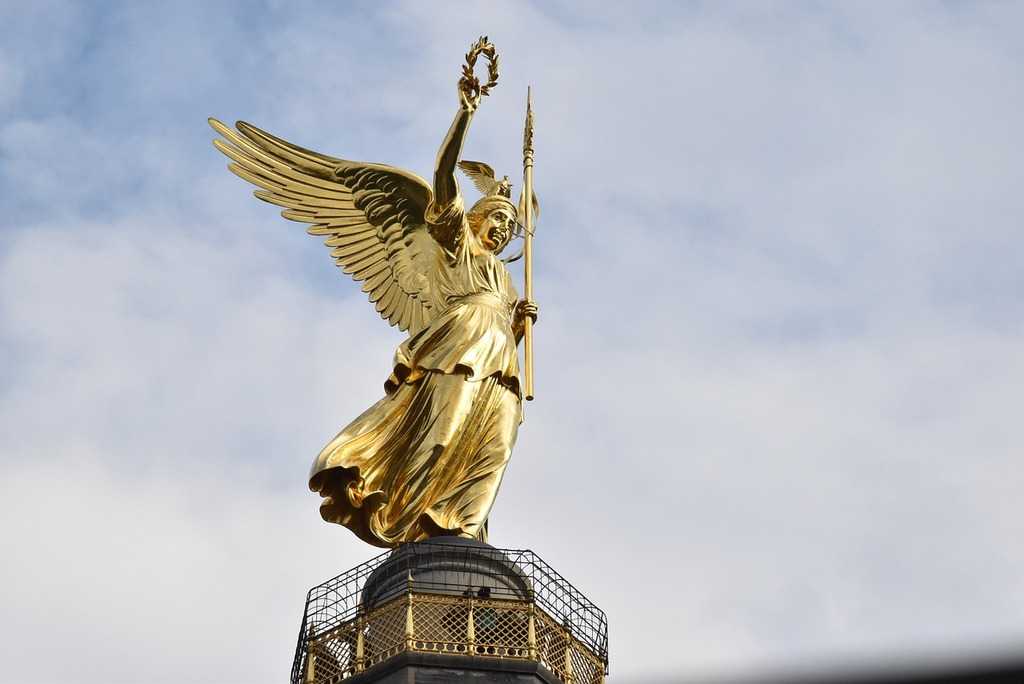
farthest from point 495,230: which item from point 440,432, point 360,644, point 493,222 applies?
point 360,644

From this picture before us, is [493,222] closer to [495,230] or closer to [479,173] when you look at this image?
[495,230]

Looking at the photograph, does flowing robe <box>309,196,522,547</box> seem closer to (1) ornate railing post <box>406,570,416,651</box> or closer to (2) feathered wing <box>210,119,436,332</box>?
(2) feathered wing <box>210,119,436,332</box>

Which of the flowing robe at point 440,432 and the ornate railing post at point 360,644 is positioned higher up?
the flowing robe at point 440,432

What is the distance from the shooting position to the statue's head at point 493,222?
22594 mm

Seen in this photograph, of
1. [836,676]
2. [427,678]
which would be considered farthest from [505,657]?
[836,676]

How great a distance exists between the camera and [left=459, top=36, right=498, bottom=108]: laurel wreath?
Result: 2155 centimetres

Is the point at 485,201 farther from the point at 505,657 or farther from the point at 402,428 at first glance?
the point at 505,657

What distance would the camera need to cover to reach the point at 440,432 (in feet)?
66.8

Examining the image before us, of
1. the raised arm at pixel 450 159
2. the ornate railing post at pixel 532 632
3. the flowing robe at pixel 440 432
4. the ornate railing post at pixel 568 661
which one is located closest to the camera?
the ornate railing post at pixel 532 632

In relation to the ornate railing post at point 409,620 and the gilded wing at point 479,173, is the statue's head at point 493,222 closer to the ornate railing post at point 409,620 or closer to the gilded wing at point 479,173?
the gilded wing at point 479,173

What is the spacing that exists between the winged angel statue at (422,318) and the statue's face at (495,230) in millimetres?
13

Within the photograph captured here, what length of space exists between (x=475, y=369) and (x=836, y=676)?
47.4 ft

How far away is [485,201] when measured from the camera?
22906mm

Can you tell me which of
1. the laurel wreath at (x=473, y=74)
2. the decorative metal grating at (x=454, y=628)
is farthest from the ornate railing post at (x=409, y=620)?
the laurel wreath at (x=473, y=74)
